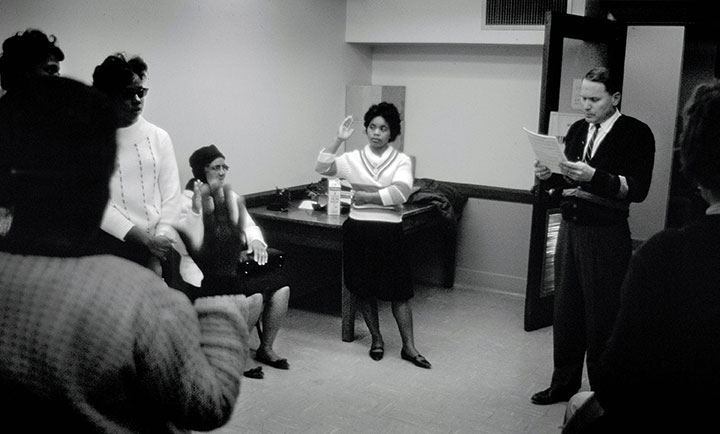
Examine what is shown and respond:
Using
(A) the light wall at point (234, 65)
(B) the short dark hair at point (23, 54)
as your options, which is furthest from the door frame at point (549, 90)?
(B) the short dark hair at point (23, 54)

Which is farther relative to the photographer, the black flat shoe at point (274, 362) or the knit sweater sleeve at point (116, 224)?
the black flat shoe at point (274, 362)

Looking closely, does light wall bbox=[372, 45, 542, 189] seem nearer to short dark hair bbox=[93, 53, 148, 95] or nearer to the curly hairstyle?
the curly hairstyle

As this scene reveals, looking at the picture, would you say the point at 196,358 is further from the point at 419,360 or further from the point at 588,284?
the point at 419,360

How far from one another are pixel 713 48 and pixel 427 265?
147 inches

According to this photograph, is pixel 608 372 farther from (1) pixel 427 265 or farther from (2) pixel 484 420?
(1) pixel 427 265

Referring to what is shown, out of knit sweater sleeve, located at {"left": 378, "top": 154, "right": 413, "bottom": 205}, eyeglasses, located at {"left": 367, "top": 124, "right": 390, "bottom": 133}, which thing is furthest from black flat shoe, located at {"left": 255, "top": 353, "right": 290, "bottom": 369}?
eyeglasses, located at {"left": 367, "top": 124, "right": 390, "bottom": 133}

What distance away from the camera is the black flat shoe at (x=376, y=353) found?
15.5ft

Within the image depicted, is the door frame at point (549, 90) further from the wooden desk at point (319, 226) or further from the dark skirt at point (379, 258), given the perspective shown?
the dark skirt at point (379, 258)

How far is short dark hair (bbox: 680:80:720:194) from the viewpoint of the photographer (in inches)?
62.7

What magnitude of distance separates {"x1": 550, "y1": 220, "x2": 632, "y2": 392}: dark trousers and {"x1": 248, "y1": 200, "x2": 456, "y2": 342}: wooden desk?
58.1 inches

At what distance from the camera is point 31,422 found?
1229 millimetres

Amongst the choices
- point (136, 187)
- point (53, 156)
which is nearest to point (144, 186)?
point (136, 187)

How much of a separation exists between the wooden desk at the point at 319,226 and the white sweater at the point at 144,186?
4.34ft

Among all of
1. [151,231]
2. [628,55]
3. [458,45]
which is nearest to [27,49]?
[151,231]
